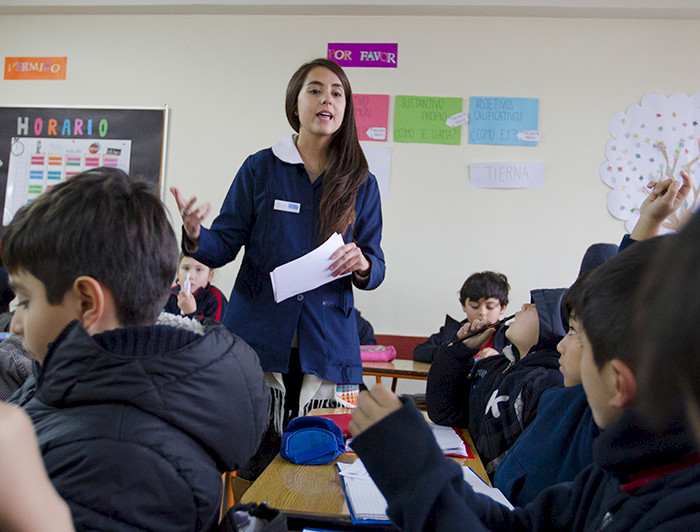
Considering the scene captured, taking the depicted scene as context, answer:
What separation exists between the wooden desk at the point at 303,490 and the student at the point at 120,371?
0.95ft

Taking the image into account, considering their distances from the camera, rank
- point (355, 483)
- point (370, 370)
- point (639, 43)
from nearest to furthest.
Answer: point (355, 483), point (370, 370), point (639, 43)

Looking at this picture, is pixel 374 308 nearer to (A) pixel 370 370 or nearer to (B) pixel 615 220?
(A) pixel 370 370

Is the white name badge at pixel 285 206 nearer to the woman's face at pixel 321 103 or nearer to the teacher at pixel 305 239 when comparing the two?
the teacher at pixel 305 239

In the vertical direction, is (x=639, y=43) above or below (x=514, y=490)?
above

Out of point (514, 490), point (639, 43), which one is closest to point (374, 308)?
point (639, 43)

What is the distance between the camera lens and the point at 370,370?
2.81 m

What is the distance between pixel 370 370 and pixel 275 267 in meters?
1.32

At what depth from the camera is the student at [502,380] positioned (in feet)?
4.85

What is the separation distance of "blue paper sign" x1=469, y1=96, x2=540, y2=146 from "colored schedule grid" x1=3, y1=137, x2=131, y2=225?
7.62 feet

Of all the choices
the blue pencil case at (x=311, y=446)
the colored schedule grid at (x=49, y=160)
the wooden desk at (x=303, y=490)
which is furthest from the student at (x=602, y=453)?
the colored schedule grid at (x=49, y=160)

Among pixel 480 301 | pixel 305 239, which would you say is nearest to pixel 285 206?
pixel 305 239

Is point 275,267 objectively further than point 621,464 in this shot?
Yes

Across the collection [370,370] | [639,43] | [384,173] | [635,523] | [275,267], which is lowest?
[370,370]

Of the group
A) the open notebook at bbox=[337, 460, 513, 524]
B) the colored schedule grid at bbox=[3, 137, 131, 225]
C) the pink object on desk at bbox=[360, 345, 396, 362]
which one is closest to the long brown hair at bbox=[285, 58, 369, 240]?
the open notebook at bbox=[337, 460, 513, 524]
